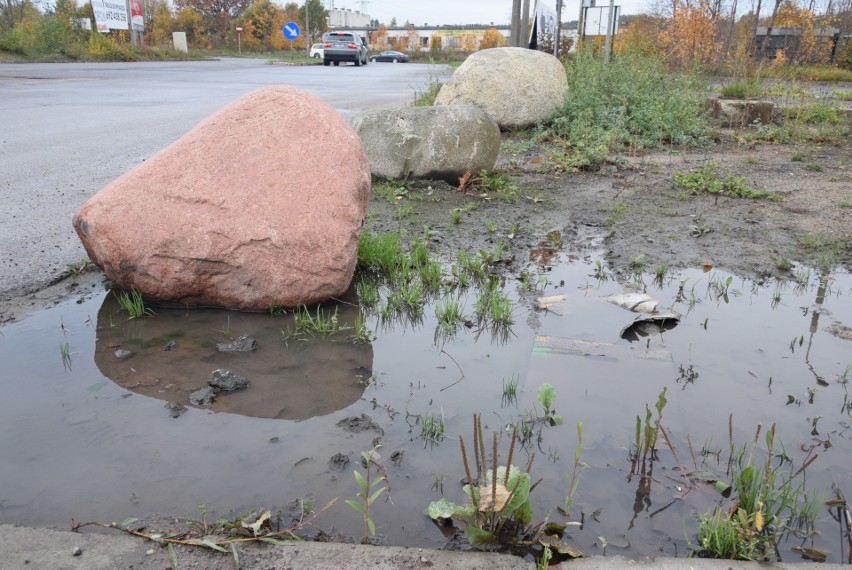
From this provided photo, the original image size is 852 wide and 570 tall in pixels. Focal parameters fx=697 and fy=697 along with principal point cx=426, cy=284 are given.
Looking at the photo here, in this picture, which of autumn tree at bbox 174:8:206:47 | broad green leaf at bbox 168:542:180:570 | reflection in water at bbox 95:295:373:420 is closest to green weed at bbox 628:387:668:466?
reflection in water at bbox 95:295:373:420

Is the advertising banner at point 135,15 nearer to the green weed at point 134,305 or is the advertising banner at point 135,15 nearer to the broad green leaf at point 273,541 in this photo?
the green weed at point 134,305

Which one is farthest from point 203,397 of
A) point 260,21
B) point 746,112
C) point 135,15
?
point 260,21

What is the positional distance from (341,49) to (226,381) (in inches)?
1516

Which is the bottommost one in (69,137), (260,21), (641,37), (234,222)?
(69,137)

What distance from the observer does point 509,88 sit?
31.9ft

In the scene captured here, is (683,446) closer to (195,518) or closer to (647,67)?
Result: (195,518)

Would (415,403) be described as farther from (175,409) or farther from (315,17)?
(315,17)

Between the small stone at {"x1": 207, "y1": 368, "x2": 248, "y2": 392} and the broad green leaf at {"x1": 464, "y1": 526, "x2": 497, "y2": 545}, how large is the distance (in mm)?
1371

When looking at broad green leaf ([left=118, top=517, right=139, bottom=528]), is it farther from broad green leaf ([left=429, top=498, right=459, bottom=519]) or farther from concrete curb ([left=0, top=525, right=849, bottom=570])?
broad green leaf ([left=429, top=498, right=459, bottom=519])

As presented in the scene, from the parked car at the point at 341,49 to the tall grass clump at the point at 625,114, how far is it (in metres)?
30.5

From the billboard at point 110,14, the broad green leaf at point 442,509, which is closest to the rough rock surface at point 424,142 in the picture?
the broad green leaf at point 442,509

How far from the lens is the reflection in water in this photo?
9.89ft

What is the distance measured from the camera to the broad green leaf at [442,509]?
7.14ft

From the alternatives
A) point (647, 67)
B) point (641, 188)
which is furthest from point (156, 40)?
point (641, 188)
